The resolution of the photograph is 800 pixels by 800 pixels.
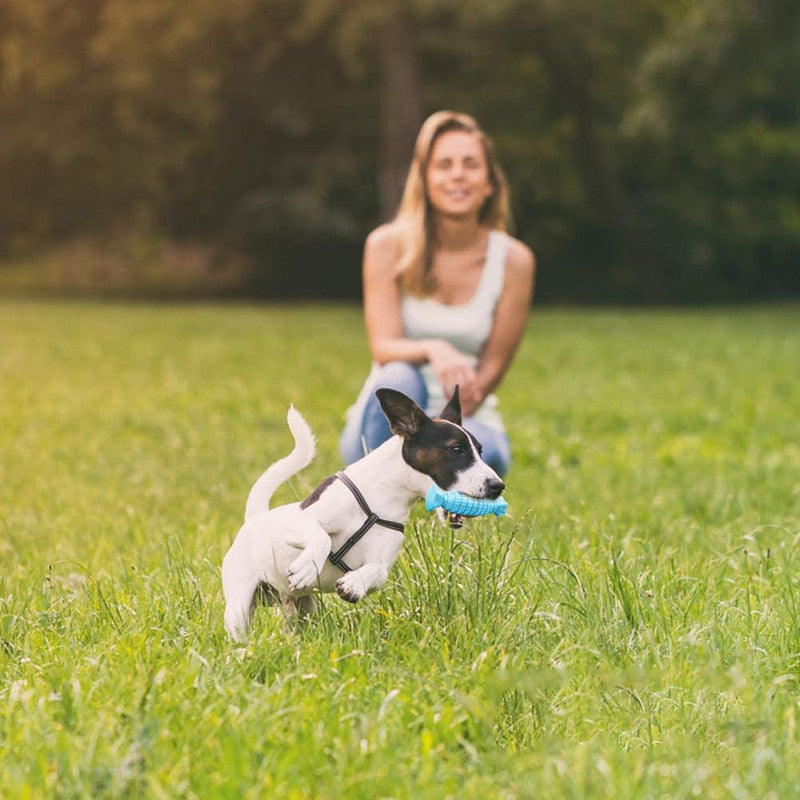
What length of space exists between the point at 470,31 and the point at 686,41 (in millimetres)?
4318

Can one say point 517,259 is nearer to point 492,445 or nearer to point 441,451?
point 492,445

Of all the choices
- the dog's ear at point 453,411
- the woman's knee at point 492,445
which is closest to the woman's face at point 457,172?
the woman's knee at point 492,445

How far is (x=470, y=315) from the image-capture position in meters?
5.06

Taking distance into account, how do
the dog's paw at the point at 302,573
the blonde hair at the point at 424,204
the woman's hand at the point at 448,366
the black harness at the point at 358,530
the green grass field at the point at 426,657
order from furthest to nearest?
the blonde hair at the point at 424,204, the woman's hand at the point at 448,366, the black harness at the point at 358,530, the dog's paw at the point at 302,573, the green grass field at the point at 426,657

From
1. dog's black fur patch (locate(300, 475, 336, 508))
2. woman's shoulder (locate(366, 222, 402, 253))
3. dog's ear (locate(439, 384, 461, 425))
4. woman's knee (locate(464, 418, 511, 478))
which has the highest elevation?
woman's shoulder (locate(366, 222, 402, 253))

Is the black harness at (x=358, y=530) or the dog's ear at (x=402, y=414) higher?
the dog's ear at (x=402, y=414)

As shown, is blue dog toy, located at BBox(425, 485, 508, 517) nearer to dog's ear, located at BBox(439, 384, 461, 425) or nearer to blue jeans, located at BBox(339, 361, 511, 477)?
dog's ear, located at BBox(439, 384, 461, 425)

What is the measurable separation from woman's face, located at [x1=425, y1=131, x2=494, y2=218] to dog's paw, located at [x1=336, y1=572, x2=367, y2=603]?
2727mm

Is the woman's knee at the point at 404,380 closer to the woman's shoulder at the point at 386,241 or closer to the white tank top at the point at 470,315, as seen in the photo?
the white tank top at the point at 470,315

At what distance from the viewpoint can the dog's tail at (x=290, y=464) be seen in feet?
8.47

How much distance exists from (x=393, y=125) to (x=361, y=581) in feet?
75.3

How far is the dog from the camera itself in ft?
8.00

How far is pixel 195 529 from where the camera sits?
4477 mm

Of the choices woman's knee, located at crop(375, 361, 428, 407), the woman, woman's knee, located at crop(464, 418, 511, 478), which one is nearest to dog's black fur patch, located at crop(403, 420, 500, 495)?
woman's knee, located at crop(375, 361, 428, 407)
